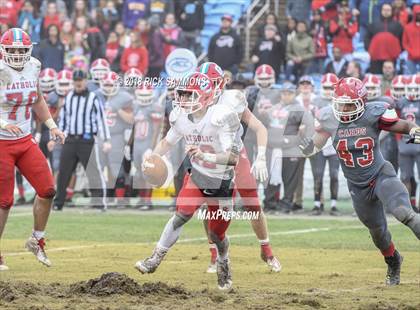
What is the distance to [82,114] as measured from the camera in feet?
50.6

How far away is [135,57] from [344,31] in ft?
12.7

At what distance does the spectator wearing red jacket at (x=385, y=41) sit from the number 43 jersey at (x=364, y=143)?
934 centimetres

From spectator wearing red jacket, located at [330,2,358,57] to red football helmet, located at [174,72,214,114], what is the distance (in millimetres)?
10351

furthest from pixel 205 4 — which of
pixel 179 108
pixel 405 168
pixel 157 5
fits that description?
pixel 179 108

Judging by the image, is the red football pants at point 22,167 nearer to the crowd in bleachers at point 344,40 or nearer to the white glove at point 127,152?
the white glove at point 127,152

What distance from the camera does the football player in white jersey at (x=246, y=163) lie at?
8.81m

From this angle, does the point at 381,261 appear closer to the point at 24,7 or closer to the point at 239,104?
the point at 239,104

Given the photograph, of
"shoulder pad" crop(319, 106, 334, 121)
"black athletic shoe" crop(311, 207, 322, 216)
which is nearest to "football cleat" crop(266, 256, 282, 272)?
"shoulder pad" crop(319, 106, 334, 121)

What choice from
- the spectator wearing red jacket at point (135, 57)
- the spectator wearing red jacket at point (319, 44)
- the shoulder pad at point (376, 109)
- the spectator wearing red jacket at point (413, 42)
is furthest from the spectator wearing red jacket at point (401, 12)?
the shoulder pad at point (376, 109)

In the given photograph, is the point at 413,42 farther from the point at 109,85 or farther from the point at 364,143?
the point at 364,143

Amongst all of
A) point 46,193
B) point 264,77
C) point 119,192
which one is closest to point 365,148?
point 46,193

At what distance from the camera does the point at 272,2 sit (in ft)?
68.6

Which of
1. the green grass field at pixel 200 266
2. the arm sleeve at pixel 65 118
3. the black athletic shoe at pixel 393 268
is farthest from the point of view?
the arm sleeve at pixel 65 118

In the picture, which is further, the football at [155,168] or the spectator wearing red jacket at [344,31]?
the spectator wearing red jacket at [344,31]
